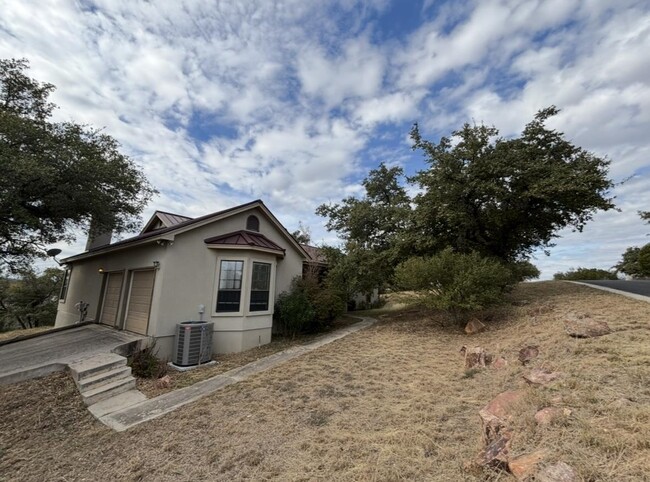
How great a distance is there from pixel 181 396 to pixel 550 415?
19.4 ft

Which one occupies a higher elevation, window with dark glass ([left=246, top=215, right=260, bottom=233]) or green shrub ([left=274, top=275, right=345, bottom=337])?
window with dark glass ([left=246, top=215, right=260, bottom=233])

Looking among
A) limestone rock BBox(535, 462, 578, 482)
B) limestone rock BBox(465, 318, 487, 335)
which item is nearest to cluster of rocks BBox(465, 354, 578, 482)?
limestone rock BBox(535, 462, 578, 482)

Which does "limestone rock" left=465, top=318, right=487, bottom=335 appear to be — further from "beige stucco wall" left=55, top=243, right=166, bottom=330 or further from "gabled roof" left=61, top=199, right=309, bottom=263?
"beige stucco wall" left=55, top=243, right=166, bottom=330

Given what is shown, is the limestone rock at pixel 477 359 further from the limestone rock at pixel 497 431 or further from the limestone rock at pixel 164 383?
the limestone rock at pixel 164 383

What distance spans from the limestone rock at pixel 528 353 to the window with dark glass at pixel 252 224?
8922 mm

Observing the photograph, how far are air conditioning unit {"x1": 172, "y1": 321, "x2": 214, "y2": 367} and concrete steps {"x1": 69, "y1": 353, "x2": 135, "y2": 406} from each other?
146 cm

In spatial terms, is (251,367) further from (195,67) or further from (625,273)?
(625,273)

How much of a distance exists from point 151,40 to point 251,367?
8937 mm

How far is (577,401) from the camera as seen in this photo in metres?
3.37

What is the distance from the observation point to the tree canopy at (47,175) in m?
7.95

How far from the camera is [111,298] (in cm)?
1092

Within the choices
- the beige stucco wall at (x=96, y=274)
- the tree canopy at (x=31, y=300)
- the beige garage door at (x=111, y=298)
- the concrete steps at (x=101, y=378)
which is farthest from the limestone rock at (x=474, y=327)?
the tree canopy at (x=31, y=300)

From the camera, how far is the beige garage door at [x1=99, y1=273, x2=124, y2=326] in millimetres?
10461

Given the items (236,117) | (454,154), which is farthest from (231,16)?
(454,154)
